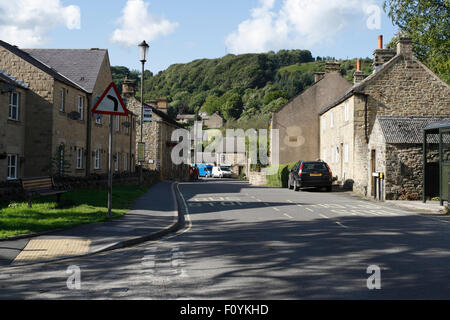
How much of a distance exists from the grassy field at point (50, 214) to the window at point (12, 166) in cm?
654

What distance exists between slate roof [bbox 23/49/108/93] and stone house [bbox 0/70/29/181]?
6.02 metres

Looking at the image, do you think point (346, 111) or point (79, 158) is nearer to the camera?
point (79, 158)

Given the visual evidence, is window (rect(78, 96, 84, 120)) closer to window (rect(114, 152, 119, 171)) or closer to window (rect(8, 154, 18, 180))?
window (rect(8, 154, 18, 180))

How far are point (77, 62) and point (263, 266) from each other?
2774 centimetres

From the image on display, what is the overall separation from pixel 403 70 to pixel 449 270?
24.0m

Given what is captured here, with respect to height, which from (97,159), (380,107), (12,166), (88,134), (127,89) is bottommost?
(12,166)

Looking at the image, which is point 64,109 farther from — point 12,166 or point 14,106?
point 12,166

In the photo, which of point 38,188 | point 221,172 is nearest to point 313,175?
point 38,188

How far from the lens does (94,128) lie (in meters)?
30.9

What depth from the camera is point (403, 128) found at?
21750mm

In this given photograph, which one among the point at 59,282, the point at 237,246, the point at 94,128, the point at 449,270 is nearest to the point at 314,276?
the point at 449,270

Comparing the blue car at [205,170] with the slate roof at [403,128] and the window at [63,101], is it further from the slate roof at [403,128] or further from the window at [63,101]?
the slate roof at [403,128]

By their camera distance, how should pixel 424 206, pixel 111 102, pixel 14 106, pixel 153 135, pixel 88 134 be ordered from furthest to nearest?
pixel 153 135, pixel 88 134, pixel 14 106, pixel 424 206, pixel 111 102

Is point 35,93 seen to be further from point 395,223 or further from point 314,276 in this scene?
point 314,276
